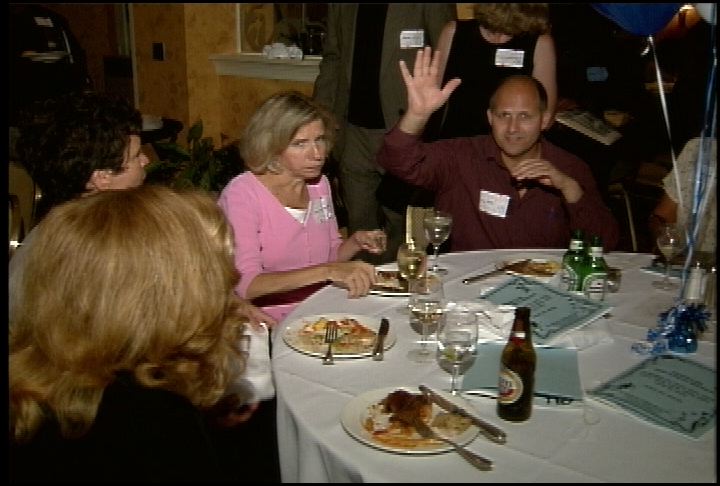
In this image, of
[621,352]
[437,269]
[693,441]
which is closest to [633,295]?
[621,352]

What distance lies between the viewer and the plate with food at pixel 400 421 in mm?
1190

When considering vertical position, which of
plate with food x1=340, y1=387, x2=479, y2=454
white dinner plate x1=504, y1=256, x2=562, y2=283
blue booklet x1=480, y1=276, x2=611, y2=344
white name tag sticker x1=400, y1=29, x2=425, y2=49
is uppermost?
white name tag sticker x1=400, y1=29, x2=425, y2=49

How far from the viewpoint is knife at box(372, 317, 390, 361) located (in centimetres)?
155

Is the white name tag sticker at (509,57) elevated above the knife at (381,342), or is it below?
above

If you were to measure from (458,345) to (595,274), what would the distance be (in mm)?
671

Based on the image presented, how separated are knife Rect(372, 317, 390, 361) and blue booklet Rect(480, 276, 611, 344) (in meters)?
0.33

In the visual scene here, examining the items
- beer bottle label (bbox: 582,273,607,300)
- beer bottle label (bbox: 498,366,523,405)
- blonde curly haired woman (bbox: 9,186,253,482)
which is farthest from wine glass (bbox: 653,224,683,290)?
blonde curly haired woman (bbox: 9,186,253,482)

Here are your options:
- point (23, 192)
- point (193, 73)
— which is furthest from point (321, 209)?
point (193, 73)

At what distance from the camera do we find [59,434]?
1028 mm

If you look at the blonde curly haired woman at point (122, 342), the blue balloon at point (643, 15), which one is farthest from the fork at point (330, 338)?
the blue balloon at point (643, 15)

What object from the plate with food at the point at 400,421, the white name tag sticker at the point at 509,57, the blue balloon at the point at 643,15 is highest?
the blue balloon at the point at 643,15

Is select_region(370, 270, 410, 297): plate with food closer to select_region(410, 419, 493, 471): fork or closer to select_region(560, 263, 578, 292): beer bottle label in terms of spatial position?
select_region(560, 263, 578, 292): beer bottle label

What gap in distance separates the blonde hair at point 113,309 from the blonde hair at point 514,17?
2225 millimetres

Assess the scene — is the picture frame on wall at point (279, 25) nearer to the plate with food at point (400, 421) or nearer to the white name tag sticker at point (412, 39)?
the white name tag sticker at point (412, 39)
